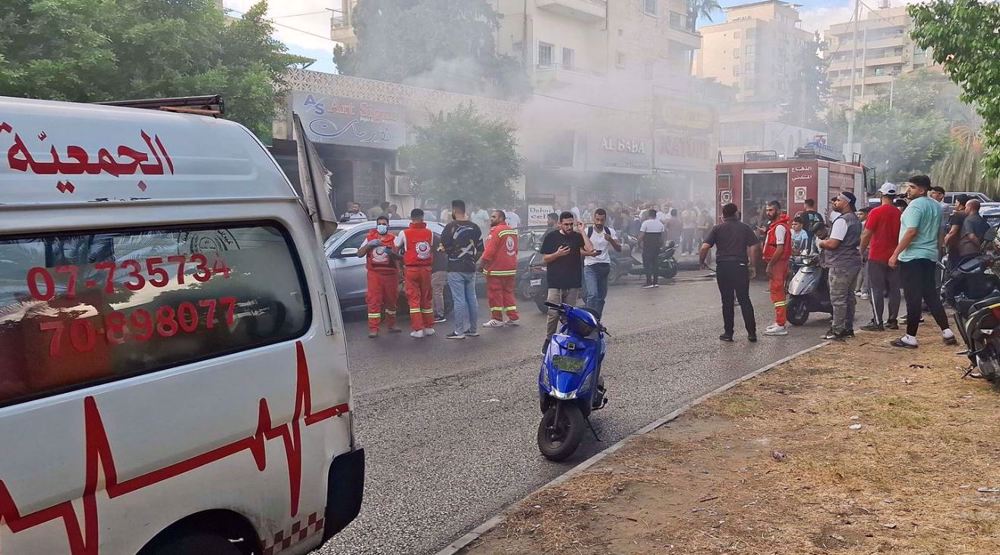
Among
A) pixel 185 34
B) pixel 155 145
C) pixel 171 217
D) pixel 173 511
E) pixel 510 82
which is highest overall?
pixel 510 82

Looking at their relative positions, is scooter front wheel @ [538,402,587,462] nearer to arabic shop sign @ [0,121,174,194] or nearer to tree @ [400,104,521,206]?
arabic shop sign @ [0,121,174,194]

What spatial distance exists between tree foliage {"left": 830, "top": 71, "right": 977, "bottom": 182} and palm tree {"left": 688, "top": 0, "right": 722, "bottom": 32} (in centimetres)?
1075

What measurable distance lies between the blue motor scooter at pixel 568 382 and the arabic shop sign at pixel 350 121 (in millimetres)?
16531

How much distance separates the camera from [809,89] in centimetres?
5612

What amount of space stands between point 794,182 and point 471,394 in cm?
1434

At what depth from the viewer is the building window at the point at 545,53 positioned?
36.8m

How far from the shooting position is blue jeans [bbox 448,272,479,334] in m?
10.5

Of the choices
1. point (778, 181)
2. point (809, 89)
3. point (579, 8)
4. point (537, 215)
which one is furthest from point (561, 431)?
point (809, 89)

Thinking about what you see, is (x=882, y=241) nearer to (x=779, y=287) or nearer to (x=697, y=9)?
(x=779, y=287)

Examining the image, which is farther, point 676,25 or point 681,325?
point 676,25

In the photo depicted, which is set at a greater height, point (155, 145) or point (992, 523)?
point (155, 145)

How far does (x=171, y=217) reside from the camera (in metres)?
2.74

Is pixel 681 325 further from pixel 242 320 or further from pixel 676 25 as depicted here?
pixel 676 25

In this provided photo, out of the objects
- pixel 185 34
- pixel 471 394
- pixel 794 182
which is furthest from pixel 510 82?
pixel 471 394
